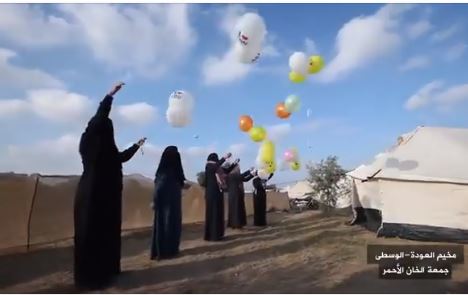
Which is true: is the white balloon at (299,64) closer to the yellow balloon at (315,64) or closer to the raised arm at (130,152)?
the yellow balloon at (315,64)

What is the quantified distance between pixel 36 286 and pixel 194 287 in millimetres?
1812

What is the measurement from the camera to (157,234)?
659 cm

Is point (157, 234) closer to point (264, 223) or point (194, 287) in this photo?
point (194, 287)

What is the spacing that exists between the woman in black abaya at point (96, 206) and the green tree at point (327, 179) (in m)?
11.5

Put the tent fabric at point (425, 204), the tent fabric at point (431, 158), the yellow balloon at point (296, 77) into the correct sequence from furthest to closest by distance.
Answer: the tent fabric at point (431, 158) < the tent fabric at point (425, 204) < the yellow balloon at point (296, 77)

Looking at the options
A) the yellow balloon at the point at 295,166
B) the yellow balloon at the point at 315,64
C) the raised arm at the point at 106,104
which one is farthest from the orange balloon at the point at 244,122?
the raised arm at the point at 106,104

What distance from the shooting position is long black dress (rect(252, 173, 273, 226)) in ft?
40.5

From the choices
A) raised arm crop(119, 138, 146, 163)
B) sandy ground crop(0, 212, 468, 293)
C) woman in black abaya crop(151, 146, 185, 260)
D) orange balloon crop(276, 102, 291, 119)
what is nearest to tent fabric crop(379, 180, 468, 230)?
sandy ground crop(0, 212, 468, 293)

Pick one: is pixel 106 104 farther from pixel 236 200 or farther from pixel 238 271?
pixel 236 200

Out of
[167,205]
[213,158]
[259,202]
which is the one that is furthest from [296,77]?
[259,202]

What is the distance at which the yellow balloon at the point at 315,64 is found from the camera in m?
7.78

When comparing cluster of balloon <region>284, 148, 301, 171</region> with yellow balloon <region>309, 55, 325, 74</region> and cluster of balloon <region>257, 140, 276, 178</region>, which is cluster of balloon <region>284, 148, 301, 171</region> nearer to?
cluster of balloon <region>257, 140, 276, 178</region>

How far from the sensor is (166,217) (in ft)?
21.9

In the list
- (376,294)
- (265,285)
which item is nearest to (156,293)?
(265,285)
